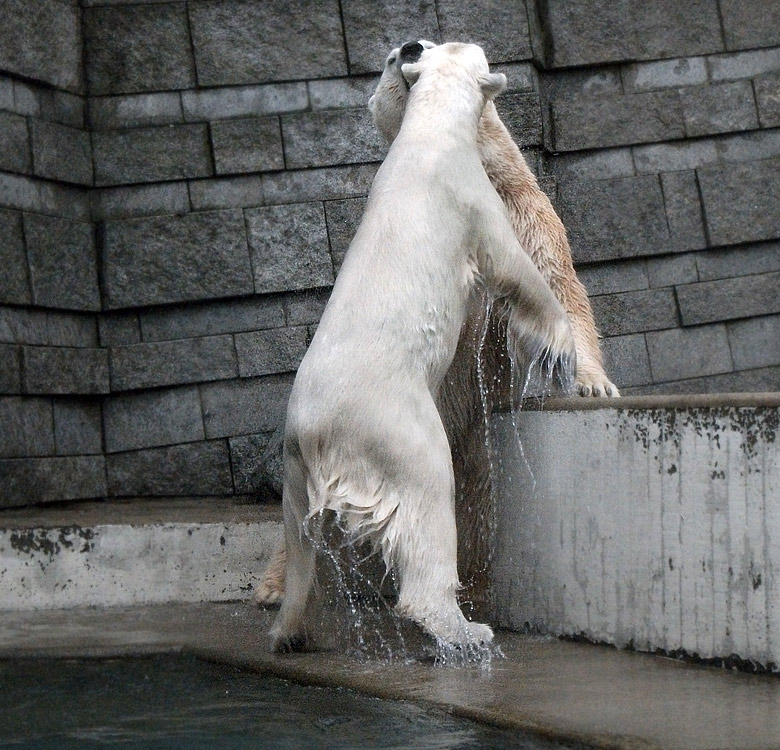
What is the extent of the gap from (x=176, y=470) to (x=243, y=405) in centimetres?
48

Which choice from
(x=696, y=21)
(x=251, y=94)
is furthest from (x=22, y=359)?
(x=696, y=21)

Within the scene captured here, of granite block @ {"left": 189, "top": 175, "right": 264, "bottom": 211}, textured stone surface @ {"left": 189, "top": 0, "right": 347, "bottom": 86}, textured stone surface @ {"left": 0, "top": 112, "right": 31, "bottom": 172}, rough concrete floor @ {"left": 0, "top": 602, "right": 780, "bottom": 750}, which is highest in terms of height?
textured stone surface @ {"left": 189, "top": 0, "right": 347, "bottom": 86}

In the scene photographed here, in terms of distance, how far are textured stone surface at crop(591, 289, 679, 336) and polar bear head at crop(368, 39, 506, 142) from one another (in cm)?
255

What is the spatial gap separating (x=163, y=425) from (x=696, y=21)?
371 cm

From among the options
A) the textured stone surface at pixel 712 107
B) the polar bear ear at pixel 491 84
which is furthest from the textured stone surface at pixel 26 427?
the textured stone surface at pixel 712 107

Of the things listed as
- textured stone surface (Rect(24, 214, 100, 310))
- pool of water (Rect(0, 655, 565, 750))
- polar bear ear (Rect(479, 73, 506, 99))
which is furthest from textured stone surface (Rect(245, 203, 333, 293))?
pool of water (Rect(0, 655, 565, 750))

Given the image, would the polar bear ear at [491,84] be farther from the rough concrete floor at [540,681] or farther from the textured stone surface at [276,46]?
the textured stone surface at [276,46]

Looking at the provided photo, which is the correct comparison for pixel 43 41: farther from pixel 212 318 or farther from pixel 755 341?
pixel 755 341

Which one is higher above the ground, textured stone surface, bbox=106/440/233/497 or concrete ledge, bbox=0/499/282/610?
textured stone surface, bbox=106/440/233/497

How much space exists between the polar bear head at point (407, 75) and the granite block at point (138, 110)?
221cm

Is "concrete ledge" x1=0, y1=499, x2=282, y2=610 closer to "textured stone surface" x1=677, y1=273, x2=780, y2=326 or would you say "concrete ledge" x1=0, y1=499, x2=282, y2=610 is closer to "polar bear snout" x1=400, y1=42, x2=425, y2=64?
"polar bear snout" x1=400, y1=42, x2=425, y2=64

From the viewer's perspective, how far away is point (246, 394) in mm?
6062

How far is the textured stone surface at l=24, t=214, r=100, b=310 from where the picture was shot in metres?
5.66

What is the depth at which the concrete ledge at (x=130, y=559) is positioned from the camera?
4625 mm
